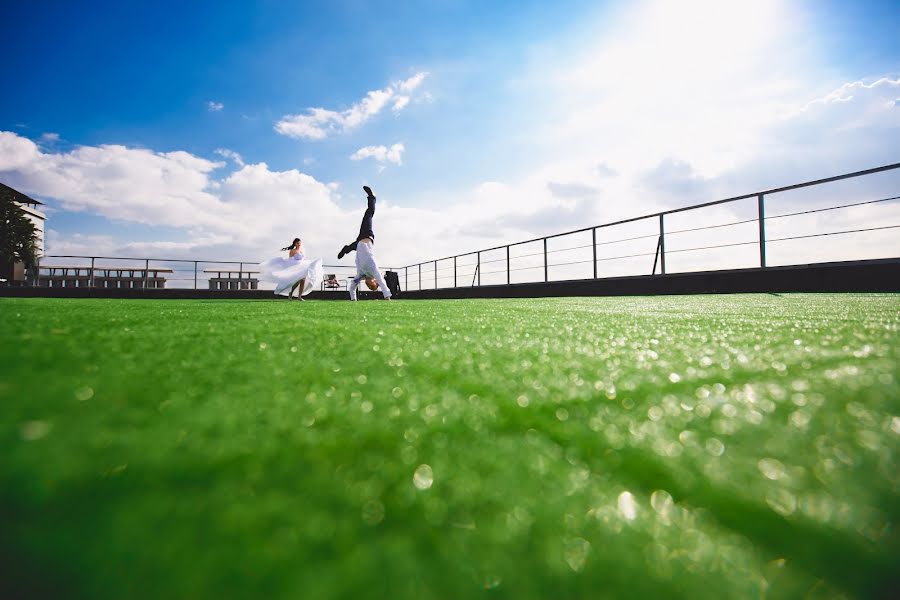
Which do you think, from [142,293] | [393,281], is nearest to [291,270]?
[393,281]

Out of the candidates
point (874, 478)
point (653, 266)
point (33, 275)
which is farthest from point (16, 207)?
point (874, 478)

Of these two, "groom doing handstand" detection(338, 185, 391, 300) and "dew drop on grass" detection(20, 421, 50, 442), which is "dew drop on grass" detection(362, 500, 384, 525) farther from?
"groom doing handstand" detection(338, 185, 391, 300)

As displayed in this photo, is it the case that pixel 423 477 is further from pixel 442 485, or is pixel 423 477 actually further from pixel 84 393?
pixel 84 393

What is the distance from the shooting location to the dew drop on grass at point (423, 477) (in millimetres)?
327

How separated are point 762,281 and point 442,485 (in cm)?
931

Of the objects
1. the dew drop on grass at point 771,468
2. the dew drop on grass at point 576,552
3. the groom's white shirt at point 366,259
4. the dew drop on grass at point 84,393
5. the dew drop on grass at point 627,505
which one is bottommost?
the dew drop on grass at point 576,552

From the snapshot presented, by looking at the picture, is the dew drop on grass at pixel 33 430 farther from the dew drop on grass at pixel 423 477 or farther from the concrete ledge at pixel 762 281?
the concrete ledge at pixel 762 281

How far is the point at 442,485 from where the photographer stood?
0.33 meters

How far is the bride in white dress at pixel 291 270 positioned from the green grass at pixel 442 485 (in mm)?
7648

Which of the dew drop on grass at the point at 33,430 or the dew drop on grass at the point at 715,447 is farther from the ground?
the dew drop on grass at the point at 33,430

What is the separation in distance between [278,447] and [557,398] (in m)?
0.34

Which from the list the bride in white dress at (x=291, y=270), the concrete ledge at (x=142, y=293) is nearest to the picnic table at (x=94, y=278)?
the concrete ledge at (x=142, y=293)

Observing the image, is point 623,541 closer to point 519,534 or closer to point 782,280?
point 519,534

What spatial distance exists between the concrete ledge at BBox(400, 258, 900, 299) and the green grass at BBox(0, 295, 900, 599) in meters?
8.31
